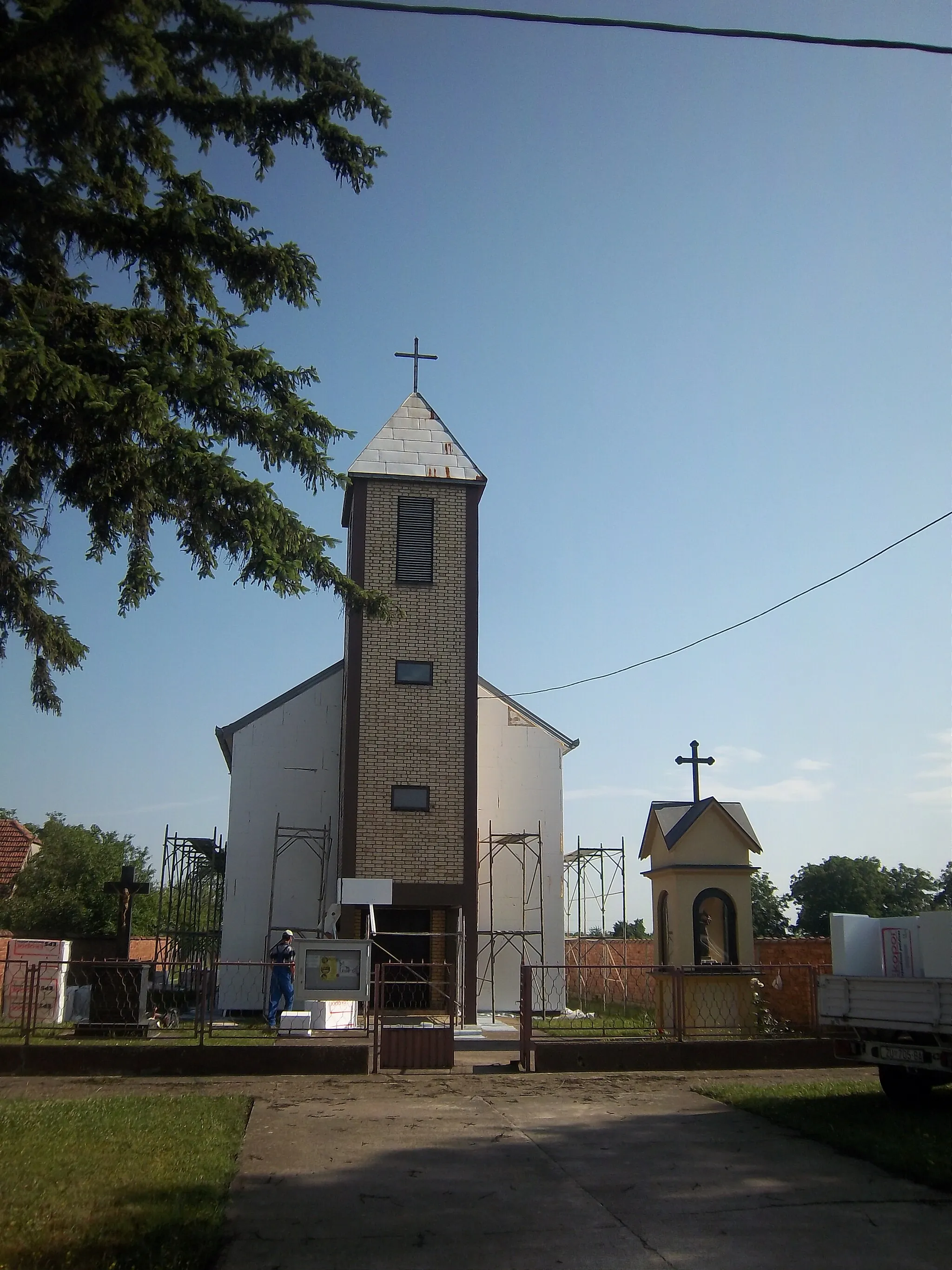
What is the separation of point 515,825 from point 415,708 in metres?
4.56

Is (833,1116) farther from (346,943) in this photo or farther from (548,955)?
(548,955)

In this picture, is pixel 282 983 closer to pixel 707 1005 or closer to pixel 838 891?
pixel 707 1005

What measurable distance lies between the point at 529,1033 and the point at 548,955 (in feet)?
36.8

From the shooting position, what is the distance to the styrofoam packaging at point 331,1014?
56.5 feet

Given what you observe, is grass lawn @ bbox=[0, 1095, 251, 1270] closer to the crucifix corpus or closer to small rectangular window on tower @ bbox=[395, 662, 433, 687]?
the crucifix corpus

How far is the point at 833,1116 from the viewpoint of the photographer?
10.5m

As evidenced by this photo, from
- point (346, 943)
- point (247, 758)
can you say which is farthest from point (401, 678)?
point (346, 943)

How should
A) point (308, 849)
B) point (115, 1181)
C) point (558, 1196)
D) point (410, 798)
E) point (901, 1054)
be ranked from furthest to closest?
point (308, 849), point (410, 798), point (901, 1054), point (558, 1196), point (115, 1181)

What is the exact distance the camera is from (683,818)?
18.5m

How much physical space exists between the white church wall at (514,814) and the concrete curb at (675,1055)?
1029 cm

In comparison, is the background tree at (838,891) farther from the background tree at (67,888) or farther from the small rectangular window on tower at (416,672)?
the small rectangular window on tower at (416,672)

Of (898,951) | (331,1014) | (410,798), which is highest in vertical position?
(410,798)

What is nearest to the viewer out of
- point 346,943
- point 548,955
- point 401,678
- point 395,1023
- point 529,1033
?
point 529,1033

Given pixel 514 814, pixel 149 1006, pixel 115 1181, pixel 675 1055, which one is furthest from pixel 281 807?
pixel 115 1181
